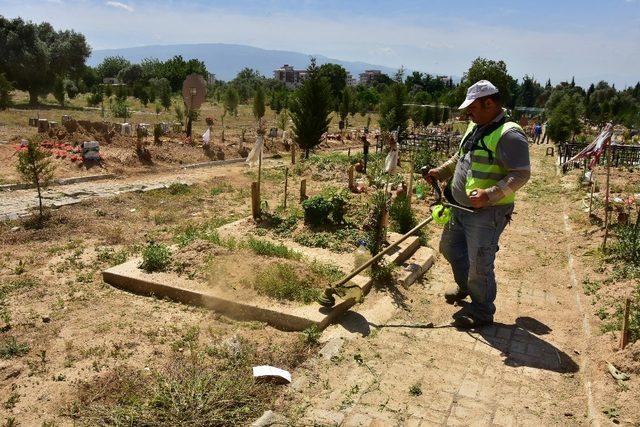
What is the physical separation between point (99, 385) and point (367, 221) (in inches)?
180

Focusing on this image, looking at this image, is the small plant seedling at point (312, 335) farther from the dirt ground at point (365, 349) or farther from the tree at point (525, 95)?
the tree at point (525, 95)

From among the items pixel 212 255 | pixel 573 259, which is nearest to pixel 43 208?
pixel 212 255

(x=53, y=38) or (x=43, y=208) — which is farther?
(x=53, y=38)

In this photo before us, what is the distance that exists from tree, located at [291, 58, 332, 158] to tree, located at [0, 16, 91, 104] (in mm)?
23766

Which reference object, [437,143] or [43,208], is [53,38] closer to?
[437,143]

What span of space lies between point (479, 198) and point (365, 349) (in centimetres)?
161

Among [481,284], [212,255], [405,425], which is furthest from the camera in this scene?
[212,255]

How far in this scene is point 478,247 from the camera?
4629 millimetres

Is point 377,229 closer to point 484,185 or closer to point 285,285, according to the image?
point 285,285

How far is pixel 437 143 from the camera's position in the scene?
21.3 m

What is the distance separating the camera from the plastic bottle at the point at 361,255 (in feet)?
20.7

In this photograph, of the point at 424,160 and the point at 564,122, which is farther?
the point at 564,122

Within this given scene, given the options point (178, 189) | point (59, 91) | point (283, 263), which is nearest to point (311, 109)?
point (178, 189)

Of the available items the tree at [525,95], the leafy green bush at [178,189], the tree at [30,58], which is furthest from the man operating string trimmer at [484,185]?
the tree at [525,95]
